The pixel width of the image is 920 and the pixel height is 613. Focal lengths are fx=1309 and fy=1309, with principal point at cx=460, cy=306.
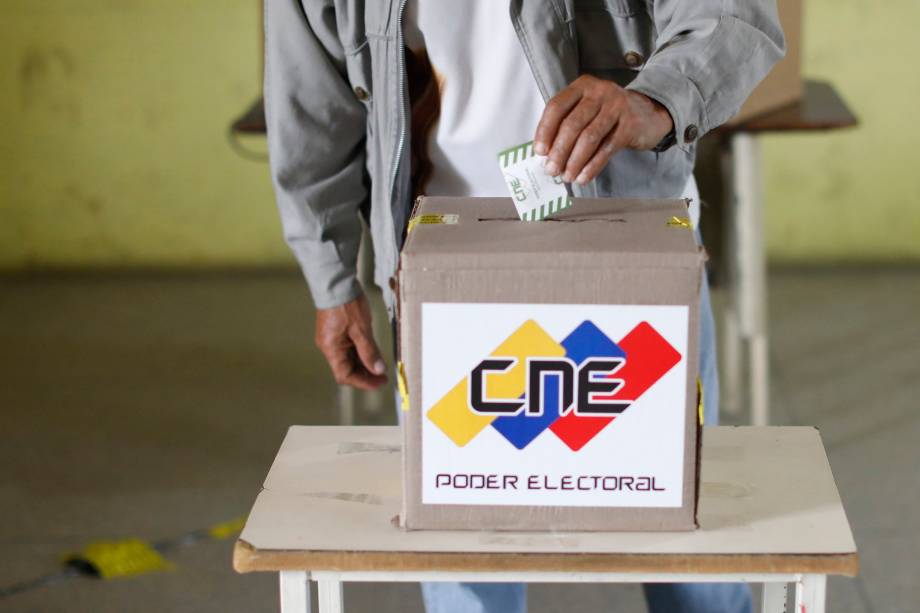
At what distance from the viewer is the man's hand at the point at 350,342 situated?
152 cm

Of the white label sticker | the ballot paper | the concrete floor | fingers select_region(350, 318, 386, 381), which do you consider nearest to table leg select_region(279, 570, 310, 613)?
the white label sticker

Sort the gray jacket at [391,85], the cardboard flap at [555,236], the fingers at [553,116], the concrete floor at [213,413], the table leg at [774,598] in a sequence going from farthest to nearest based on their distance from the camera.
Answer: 1. the concrete floor at [213,413]
2. the table leg at [774,598]
3. the gray jacket at [391,85]
4. the fingers at [553,116]
5. the cardboard flap at [555,236]

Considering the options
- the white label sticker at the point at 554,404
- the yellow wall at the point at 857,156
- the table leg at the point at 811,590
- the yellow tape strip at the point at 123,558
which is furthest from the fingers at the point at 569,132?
the yellow wall at the point at 857,156

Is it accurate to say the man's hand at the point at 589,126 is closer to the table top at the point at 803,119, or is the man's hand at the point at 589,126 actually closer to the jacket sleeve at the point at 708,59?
the jacket sleeve at the point at 708,59

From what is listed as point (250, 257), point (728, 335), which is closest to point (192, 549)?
point (728, 335)

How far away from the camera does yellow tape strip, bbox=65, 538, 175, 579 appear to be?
2.25 meters

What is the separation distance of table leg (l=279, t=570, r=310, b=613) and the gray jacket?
41cm

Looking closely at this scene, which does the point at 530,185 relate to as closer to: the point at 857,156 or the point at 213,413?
the point at 213,413

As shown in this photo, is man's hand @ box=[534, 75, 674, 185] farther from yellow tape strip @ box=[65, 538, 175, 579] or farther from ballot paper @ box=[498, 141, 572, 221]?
yellow tape strip @ box=[65, 538, 175, 579]

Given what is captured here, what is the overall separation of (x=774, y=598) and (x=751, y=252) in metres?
1.26

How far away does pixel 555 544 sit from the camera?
3.34ft

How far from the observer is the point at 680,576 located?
3.31 feet

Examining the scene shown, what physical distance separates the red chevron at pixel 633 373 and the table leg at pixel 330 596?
246 millimetres

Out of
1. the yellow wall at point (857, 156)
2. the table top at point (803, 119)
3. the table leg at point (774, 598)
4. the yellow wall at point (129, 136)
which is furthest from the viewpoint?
the yellow wall at point (129, 136)
